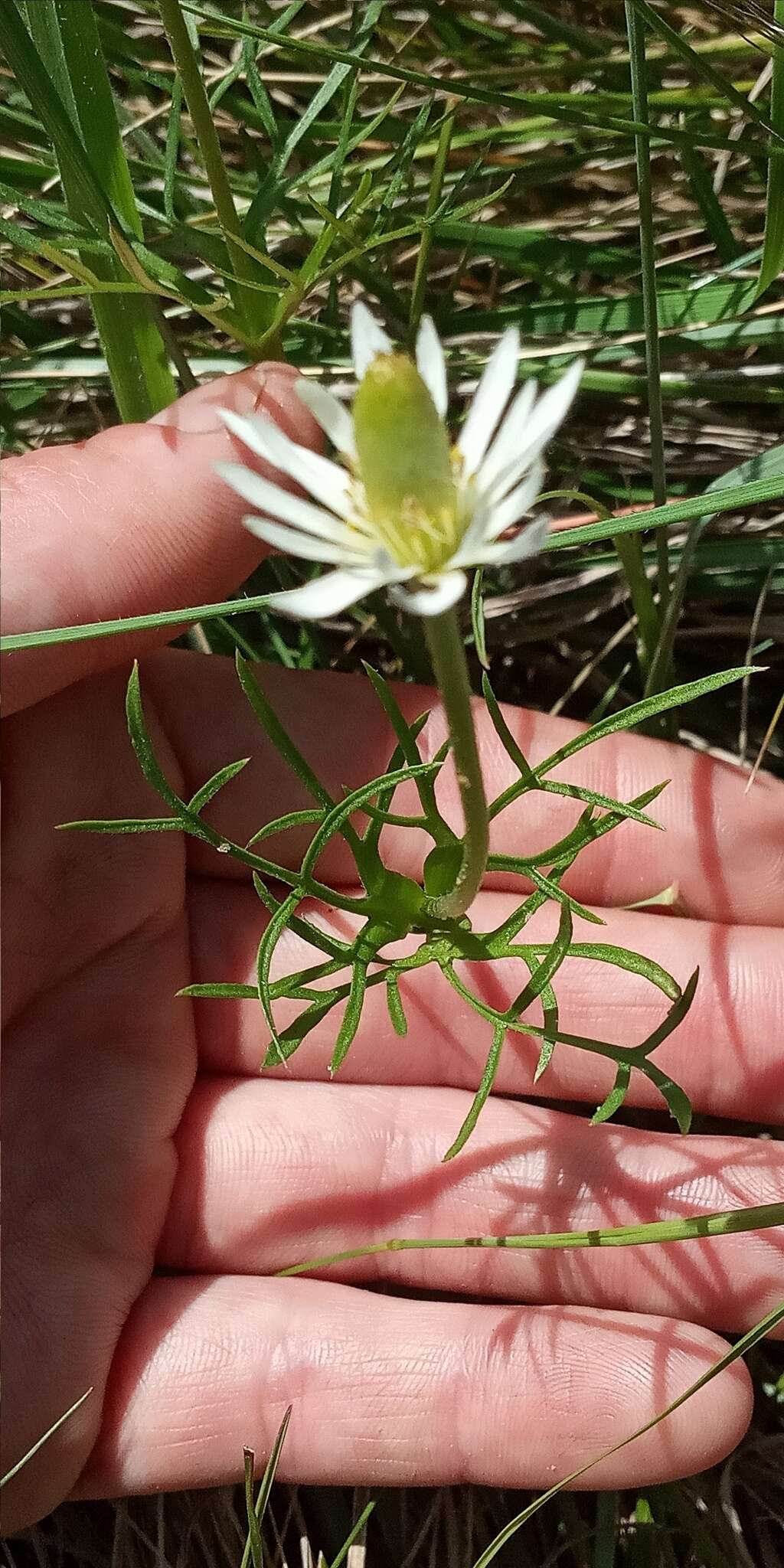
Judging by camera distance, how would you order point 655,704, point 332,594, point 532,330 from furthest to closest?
point 532,330, point 655,704, point 332,594

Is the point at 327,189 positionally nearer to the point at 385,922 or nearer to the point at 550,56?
the point at 550,56

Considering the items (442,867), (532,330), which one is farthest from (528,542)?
(532,330)

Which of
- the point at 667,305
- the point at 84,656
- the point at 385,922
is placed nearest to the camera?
the point at 385,922

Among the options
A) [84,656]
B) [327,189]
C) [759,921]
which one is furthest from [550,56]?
[759,921]

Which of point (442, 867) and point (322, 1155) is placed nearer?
point (442, 867)

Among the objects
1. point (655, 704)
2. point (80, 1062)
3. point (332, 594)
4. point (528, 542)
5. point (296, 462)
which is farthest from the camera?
point (80, 1062)

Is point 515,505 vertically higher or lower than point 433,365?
lower

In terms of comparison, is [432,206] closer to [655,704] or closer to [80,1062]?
[655,704]

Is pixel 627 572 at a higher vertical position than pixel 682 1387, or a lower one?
higher
